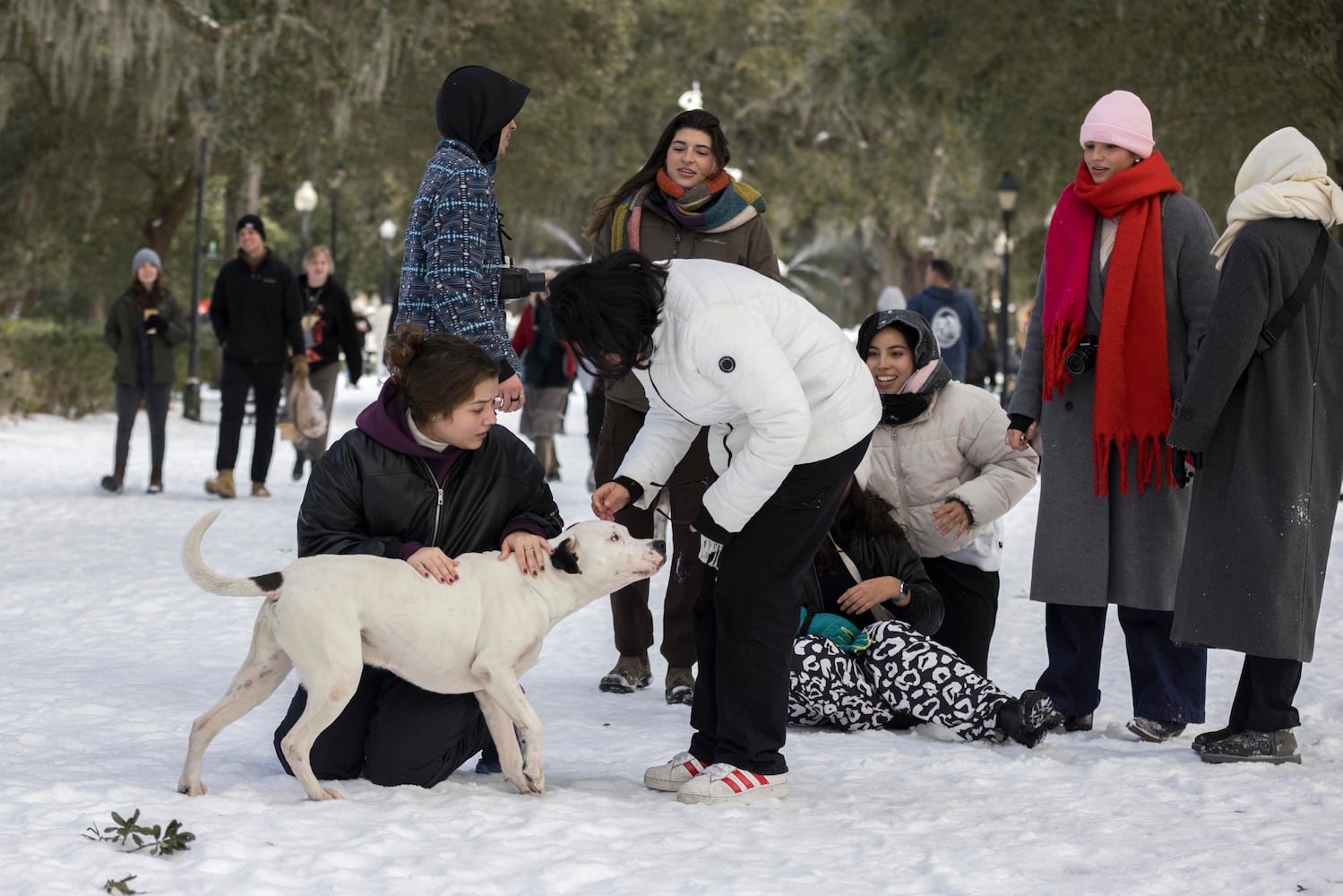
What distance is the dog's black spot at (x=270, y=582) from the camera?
169 inches

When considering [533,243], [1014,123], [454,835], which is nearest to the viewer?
[454,835]

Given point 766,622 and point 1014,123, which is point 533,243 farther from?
point 766,622

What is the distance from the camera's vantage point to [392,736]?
469cm

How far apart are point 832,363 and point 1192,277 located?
185 cm

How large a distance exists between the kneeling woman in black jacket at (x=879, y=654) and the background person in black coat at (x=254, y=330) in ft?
24.0

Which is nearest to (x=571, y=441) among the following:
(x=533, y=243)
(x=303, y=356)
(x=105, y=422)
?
(x=105, y=422)

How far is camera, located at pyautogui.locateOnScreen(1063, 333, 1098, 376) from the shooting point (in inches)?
228

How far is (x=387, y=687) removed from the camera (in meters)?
4.84

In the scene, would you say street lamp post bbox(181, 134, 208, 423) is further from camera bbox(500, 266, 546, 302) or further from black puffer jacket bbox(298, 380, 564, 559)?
black puffer jacket bbox(298, 380, 564, 559)

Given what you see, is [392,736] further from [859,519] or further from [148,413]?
[148,413]

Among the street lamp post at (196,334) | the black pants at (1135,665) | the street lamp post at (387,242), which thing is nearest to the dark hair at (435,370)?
the black pants at (1135,665)

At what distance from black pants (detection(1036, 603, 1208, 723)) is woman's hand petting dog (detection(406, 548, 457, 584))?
2390 millimetres

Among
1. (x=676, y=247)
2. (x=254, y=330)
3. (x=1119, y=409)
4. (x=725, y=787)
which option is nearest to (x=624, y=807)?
(x=725, y=787)

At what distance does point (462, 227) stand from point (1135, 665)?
9.53 feet
